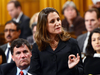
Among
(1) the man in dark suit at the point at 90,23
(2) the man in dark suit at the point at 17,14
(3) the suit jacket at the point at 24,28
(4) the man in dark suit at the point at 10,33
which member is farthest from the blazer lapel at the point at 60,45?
(2) the man in dark suit at the point at 17,14

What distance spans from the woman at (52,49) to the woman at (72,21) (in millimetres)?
1888

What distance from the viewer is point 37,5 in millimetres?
6988

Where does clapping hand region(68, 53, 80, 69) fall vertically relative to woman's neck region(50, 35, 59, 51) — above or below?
below

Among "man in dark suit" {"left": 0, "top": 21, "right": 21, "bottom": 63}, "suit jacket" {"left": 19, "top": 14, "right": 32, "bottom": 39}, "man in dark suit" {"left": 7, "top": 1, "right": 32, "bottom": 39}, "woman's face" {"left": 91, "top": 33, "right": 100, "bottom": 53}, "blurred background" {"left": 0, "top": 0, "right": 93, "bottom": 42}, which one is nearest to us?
"woman's face" {"left": 91, "top": 33, "right": 100, "bottom": 53}

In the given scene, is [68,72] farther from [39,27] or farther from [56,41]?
[39,27]

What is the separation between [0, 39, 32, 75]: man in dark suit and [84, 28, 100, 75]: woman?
0.76 meters

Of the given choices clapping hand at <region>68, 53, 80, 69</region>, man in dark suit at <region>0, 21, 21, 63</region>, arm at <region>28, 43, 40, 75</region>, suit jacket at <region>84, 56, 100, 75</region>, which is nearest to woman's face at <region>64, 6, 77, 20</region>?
man in dark suit at <region>0, 21, 21, 63</region>

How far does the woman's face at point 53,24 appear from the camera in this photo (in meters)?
A: 2.11

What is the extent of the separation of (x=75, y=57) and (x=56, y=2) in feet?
13.0

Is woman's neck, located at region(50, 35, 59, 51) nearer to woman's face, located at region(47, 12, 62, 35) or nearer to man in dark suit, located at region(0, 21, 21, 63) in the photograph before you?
woman's face, located at region(47, 12, 62, 35)

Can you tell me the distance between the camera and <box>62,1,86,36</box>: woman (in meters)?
4.07

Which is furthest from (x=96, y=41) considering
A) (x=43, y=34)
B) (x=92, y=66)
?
(x=43, y=34)

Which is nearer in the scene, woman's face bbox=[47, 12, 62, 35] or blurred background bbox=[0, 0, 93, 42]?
woman's face bbox=[47, 12, 62, 35]

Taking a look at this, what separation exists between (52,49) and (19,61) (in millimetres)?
697
